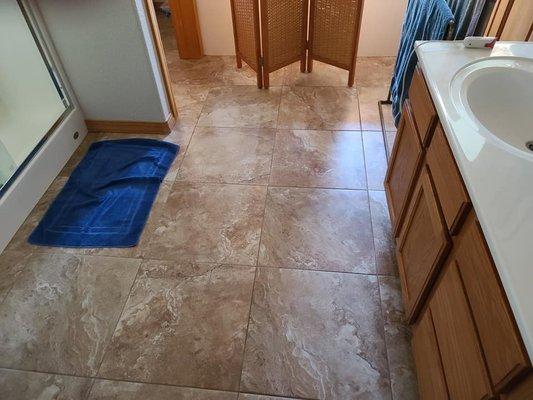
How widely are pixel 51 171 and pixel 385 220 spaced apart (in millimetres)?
1801

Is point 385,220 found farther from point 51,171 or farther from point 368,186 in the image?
point 51,171

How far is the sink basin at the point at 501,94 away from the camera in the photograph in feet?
3.56

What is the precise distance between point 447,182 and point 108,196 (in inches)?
64.4

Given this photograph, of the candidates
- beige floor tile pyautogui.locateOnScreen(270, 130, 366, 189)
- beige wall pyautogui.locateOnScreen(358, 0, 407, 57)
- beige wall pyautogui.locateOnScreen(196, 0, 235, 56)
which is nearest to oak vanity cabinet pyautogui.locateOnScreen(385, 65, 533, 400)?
beige floor tile pyautogui.locateOnScreen(270, 130, 366, 189)

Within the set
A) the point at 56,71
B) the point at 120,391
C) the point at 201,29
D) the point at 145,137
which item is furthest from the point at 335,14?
the point at 120,391

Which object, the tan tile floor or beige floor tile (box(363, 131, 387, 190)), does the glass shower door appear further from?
beige floor tile (box(363, 131, 387, 190))

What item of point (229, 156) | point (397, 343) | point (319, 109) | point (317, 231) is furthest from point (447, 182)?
point (319, 109)

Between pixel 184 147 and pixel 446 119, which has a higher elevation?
pixel 446 119

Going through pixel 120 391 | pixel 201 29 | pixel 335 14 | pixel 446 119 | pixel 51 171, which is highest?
pixel 446 119

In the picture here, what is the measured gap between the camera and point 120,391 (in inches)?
51.1

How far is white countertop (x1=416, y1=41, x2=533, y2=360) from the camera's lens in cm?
65

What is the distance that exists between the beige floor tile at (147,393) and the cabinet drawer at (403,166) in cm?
94

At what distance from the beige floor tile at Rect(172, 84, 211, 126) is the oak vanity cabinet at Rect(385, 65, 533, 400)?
1.46m

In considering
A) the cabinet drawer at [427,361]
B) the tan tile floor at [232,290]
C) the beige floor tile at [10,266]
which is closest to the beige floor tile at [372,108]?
the tan tile floor at [232,290]
